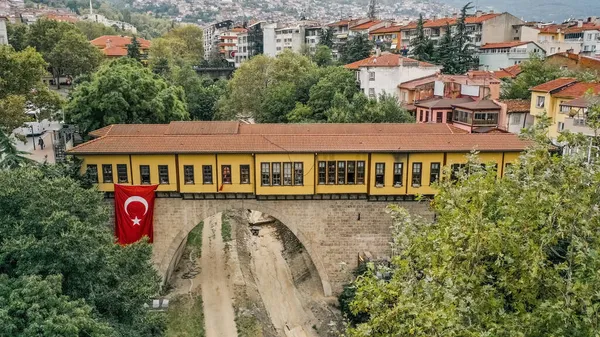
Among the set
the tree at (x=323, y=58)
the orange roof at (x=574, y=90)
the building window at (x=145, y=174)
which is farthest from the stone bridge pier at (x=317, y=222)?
the tree at (x=323, y=58)

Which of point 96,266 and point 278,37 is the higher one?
point 278,37

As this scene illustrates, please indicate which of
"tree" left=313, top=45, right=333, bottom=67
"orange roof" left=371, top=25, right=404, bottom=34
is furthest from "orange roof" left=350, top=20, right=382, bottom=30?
"tree" left=313, top=45, right=333, bottom=67

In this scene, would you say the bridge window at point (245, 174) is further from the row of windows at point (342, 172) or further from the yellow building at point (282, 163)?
the row of windows at point (342, 172)

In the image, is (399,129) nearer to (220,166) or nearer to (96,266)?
(220,166)

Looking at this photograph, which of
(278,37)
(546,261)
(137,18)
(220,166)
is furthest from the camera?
(137,18)

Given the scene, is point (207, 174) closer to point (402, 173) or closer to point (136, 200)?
point (136, 200)

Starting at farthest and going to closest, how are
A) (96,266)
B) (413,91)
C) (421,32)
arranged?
(421,32)
(413,91)
(96,266)

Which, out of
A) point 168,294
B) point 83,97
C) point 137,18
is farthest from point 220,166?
point 137,18
